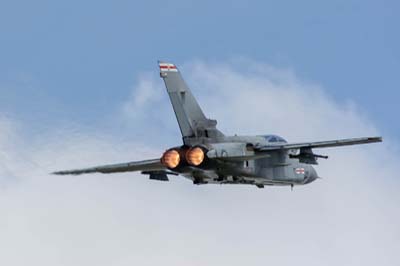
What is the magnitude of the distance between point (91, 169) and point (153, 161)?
388 centimetres

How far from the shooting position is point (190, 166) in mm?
58094

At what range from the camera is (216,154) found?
58.2 m

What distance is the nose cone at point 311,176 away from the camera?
6475 centimetres

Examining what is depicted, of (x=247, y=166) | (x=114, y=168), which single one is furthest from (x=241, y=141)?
(x=114, y=168)

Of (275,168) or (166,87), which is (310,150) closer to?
(275,168)

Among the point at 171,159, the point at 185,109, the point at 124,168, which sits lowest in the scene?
the point at 171,159

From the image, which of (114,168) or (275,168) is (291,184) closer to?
(275,168)

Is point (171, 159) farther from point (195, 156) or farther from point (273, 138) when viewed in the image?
point (273, 138)

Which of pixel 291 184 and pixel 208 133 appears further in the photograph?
pixel 291 184

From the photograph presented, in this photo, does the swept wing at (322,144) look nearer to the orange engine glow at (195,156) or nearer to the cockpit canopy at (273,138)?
the cockpit canopy at (273,138)

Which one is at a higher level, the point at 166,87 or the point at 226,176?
the point at 166,87

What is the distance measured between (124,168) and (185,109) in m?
4.97

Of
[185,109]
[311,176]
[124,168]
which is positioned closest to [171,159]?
[185,109]

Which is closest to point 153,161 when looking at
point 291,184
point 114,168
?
point 114,168
